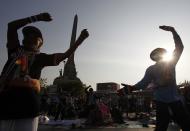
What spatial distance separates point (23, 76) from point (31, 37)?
429 mm

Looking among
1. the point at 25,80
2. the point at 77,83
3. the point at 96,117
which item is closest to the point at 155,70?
the point at 25,80

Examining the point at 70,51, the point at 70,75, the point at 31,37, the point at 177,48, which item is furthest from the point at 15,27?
the point at 70,75

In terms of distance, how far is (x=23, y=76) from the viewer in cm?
342

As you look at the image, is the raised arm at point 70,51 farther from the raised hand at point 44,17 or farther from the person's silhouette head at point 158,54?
the person's silhouette head at point 158,54

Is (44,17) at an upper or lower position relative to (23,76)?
upper

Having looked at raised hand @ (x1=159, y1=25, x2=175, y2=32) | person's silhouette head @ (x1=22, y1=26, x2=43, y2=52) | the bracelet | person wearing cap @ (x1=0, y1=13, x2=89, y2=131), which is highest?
raised hand @ (x1=159, y1=25, x2=175, y2=32)

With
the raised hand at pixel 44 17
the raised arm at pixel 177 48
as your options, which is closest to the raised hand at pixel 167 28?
the raised arm at pixel 177 48

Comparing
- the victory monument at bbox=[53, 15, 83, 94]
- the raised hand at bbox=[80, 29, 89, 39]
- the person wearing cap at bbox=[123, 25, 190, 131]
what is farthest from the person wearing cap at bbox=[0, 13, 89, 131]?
the victory monument at bbox=[53, 15, 83, 94]

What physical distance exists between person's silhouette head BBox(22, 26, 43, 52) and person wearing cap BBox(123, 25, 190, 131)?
87.6 inches

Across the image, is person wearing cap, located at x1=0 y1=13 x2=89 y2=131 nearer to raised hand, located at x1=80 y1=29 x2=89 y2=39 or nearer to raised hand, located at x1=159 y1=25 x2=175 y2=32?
raised hand, located at x1=80 y1=29 x2=89 y2=39

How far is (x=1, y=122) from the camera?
11.0 feet

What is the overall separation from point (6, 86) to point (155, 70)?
289 cm

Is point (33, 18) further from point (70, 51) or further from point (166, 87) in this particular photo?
point (166, 87)

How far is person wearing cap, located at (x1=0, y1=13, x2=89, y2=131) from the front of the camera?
3336 millimetres
